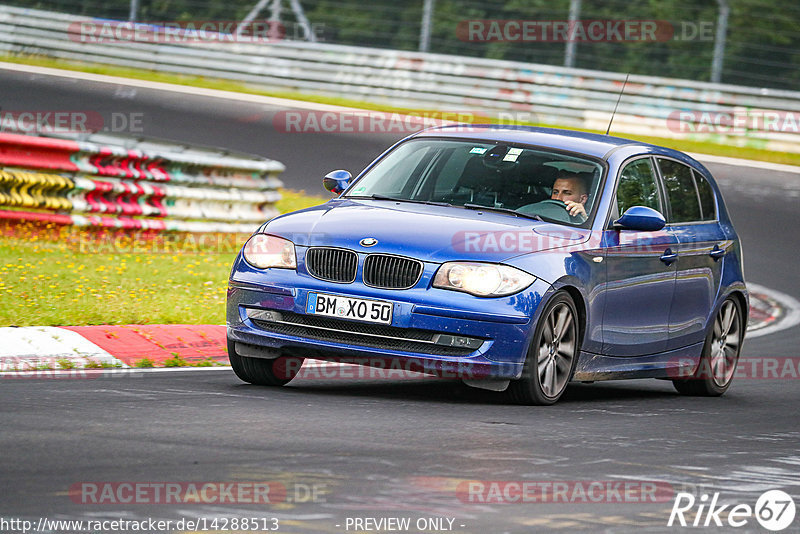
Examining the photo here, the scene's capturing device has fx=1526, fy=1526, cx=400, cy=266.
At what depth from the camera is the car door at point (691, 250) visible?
10.0m

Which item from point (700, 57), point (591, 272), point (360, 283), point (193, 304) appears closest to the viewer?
point (360, 283)

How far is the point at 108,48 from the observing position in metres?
30.0

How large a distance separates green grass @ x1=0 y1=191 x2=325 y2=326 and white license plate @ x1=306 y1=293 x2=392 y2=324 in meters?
2.70

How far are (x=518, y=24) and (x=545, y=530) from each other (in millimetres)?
29725

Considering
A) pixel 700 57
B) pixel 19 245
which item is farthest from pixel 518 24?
pixel 19 245

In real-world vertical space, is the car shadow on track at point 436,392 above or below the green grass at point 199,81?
below

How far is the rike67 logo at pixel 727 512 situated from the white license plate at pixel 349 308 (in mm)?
2422

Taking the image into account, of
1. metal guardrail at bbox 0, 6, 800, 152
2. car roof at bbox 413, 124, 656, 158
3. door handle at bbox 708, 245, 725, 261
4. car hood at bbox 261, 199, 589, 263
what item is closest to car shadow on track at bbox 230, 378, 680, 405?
car hood at bbox 261, 199, 589, 263

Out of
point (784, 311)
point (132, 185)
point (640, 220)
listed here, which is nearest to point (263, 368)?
point (640, 220)

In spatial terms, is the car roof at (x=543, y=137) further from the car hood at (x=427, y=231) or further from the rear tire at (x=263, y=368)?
the rear tire at (x=263, y=368)

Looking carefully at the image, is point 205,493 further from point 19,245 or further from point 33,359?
point 19,245

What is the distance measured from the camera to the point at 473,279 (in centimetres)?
814

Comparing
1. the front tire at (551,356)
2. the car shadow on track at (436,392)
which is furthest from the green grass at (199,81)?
the front tire at (551,356)

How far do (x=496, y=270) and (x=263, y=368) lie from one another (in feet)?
5.25
